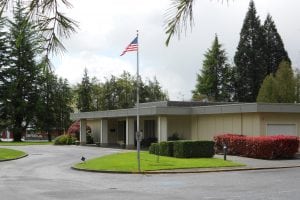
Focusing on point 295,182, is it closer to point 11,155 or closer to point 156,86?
point 11,155

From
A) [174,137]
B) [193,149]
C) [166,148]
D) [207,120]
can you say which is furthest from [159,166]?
[174,137]

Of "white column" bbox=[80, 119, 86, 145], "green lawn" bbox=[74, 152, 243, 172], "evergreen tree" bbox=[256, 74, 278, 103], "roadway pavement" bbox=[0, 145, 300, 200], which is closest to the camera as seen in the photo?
"roadway pavement" bbox=[0, 145, 300, 200]

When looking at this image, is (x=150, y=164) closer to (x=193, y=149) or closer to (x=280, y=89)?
(x=193, y=149)

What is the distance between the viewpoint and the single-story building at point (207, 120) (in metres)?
40.0

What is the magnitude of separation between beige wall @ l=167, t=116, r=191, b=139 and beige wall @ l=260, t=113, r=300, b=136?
10.2 meters

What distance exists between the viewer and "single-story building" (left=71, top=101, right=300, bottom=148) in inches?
1574

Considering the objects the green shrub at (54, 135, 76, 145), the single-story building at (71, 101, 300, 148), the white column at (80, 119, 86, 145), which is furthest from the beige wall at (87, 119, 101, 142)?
the single-story building at (71, 101, 300, 148)

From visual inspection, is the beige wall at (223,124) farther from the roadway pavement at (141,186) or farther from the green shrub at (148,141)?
the roadway pavement at (141,186)

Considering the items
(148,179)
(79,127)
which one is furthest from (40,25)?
(79,127)

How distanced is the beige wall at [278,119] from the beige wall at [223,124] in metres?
0.44

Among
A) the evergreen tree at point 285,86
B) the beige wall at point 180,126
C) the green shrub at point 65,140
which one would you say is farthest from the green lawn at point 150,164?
the evergreen tree at point 285,86

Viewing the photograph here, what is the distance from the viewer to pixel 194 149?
3559cm

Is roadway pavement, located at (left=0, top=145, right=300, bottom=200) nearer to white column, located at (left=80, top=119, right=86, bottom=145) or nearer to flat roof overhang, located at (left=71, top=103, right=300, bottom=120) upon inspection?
flat roof overhang, located at (left=71, top=103, right=300, bottom=120)

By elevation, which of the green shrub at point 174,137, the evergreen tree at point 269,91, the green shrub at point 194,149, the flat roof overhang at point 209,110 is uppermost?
the evergreen tree at point 269,91
